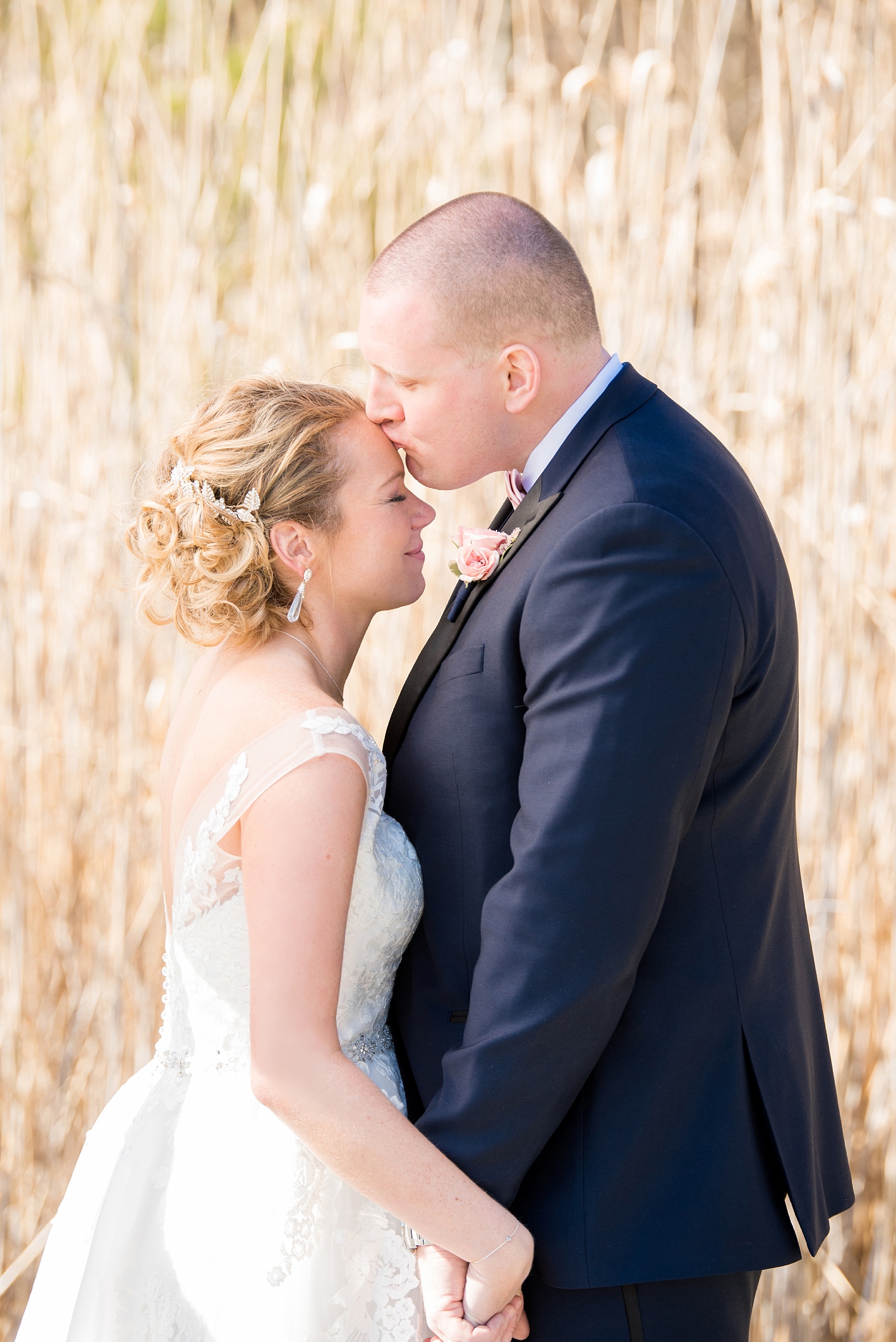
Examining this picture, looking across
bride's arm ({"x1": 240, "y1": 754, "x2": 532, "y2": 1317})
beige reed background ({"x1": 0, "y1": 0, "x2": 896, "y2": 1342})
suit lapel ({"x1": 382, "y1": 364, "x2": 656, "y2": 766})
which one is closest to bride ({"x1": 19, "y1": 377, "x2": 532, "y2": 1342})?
bride's arm ({"x1": 240, "y1": 754, "x2": 532, "y2": 1317})

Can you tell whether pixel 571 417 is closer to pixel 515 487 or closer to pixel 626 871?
pixel 515 487

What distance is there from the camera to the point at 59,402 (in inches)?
104

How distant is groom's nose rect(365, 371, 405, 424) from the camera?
A: 155 cm

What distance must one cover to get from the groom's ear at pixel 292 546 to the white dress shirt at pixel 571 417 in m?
0.36

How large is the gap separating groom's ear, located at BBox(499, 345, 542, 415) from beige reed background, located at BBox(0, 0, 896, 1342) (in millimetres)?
964

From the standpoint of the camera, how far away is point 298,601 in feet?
5.35

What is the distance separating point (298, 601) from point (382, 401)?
0.97 feet

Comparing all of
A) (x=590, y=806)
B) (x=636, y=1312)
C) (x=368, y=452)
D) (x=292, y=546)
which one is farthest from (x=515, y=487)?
(x=636, y=1312)

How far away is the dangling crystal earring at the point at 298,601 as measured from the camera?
1616mm

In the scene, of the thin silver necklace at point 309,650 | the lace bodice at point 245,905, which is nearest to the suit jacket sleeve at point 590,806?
the lace bodice at point 245,905

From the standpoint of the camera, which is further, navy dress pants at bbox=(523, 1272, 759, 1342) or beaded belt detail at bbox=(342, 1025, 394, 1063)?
beaded belt detail at bbox=(342, 1025, 394, 1063)

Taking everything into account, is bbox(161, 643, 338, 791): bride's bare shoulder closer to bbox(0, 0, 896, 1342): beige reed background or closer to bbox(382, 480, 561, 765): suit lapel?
bbox(382, 480, 561, 765): suit lapel

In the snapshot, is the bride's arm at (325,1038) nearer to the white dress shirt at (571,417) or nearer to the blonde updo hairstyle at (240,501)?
the blonde updo hairstyle at (240,501)

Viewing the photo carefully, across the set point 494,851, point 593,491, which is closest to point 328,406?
point 593,491
